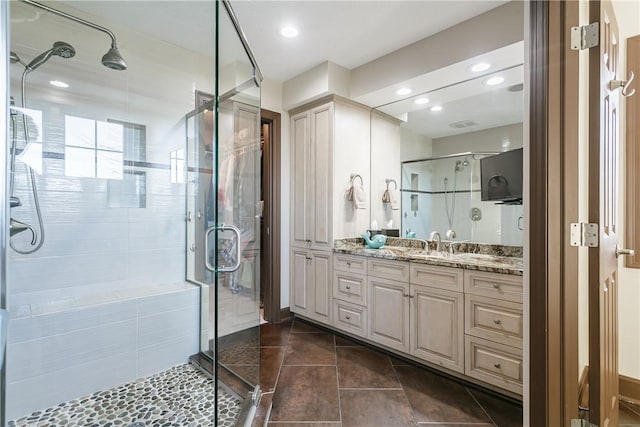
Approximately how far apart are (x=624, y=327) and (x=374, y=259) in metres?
1.63

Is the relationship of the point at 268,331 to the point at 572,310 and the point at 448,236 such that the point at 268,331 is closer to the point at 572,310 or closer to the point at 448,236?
the point at 448,236

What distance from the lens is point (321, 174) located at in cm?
298

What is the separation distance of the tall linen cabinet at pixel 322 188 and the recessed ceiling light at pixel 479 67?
3.74 ft

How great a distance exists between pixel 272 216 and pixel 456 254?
1.84 m

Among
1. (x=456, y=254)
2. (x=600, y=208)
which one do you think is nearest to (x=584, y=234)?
(x=600, y=208)

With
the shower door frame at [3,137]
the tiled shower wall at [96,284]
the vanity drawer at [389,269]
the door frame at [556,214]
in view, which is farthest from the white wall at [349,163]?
the shower door frame at [3,137]

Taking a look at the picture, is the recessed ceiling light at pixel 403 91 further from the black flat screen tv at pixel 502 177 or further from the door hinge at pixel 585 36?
the door hinge at pixel 585 36

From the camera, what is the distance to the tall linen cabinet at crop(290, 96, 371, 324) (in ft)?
9.50

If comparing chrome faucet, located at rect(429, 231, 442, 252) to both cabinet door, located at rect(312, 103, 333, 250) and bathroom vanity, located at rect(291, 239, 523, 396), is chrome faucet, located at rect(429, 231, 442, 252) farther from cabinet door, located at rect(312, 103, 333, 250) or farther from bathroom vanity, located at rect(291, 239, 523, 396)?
cabinet door, located at rect(312, 103, 333, 250)

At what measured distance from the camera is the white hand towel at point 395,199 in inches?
119

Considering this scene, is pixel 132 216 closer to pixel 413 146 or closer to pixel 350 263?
pixel 350 263

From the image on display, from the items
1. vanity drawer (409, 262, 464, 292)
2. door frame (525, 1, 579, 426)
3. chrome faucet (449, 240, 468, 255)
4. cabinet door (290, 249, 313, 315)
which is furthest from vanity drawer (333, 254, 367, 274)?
door frame (525, 1, 579, 426)

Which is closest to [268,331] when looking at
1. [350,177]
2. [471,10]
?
[350,177]

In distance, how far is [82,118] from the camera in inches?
77.5
